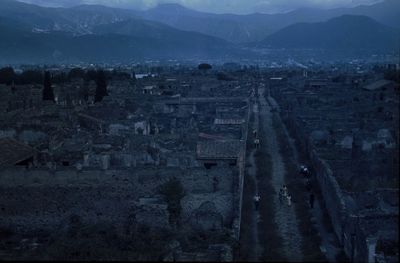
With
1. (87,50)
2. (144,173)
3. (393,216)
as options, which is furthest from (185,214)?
(87,50)

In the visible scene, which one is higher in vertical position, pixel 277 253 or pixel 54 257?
pixel 54 257

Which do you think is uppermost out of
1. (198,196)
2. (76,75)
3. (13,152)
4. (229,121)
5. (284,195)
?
(13,152)

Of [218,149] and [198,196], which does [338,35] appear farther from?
[198,196]

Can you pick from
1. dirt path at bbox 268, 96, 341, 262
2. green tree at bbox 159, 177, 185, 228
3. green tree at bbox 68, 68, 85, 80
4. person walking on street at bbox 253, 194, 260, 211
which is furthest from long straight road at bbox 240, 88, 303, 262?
green tree at bbox 68, 68, 85, 80

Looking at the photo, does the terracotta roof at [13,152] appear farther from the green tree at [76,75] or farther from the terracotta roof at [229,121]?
the green tree at [76,75]

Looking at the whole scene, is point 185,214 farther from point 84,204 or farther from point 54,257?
point 54,257

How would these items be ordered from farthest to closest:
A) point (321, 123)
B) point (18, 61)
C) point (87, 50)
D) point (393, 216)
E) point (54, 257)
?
1. point (87, 50)
2. point (18, 61)
3. point (321, 123)
4. point (393, 216)
5. point (54, 257)

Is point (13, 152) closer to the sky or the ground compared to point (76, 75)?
closer to the sky

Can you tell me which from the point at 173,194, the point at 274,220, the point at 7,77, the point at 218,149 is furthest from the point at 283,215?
the point at 7,77
